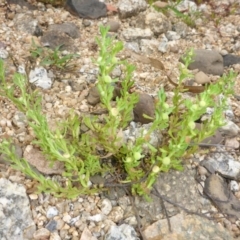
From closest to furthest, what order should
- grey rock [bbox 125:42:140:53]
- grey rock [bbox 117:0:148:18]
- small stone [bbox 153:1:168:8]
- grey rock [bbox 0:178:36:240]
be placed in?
grey rock [bbox 0:178:36:240] < grey rock [bbox 125:42:140:53] < grey rock [bbox 117:0:148:18] < small stone [bbox 153:1:168:8]

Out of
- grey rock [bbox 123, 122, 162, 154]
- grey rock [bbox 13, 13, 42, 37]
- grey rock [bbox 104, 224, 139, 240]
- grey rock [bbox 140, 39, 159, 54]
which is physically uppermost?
grey rock [bbox 13, 13, 42, 37]

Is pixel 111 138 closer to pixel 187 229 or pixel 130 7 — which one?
pixel 187 229

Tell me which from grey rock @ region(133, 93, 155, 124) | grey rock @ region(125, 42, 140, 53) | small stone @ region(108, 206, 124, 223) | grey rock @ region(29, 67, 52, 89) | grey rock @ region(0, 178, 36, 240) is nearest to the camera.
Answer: grey rock @ region(0, 178, 36, 240)

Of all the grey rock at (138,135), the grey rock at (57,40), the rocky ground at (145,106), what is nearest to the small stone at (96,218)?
the rocky ground at (145,106)

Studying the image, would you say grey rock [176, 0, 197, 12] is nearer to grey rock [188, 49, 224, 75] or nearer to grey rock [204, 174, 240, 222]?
grey rock [188, 49, 224, 75]

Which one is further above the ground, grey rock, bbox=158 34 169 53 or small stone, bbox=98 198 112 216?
grey rock, bbox=158 34 169 53

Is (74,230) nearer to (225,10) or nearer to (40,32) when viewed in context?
(40,32)

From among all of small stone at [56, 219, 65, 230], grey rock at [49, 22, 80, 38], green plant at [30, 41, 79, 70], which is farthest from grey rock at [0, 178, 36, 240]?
grey rock at [49, 22, 80, 38]
